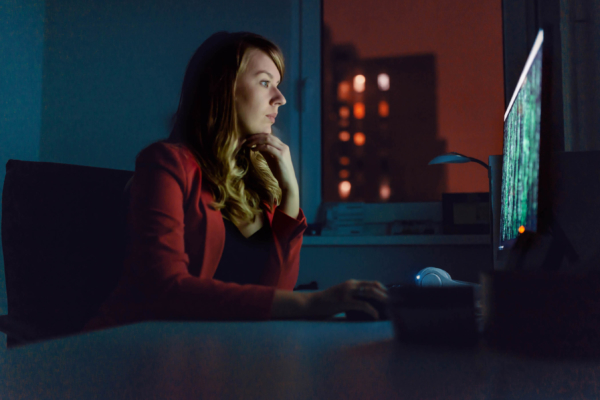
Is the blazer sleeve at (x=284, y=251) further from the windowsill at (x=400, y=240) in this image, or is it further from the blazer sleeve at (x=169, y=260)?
the windowsill at (x=400, y=240)

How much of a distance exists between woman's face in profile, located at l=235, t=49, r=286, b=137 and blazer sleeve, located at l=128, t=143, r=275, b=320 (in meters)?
0.29

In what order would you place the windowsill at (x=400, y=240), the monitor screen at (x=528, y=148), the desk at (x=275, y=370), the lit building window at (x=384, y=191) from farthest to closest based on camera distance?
the lit building window at (x=384, y=191) → the windowsill at (x=400, y=240) → the monitor screen at (x=528, y=148) → the desk at (x=275, y=370)

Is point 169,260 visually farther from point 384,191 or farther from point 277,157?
point 384,191

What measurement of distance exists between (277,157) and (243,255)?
1.15ft

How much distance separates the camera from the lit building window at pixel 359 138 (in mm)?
2453

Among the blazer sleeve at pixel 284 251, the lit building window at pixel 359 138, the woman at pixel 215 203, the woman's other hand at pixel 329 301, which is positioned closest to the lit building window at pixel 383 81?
the lit building window at pixel 359 138

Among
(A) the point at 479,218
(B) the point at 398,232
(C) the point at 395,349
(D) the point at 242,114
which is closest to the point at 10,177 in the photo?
(D) the point at 242,114

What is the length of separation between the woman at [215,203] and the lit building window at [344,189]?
997 millimetres

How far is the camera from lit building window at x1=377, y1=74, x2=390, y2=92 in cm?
246

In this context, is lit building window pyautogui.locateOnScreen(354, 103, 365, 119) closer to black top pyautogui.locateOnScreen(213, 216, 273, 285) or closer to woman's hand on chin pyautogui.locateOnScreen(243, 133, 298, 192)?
woman's hand on chin pyautogui.locateOnScreen(243, 133, 298, 192)

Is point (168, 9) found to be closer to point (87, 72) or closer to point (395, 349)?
point (87, 72)

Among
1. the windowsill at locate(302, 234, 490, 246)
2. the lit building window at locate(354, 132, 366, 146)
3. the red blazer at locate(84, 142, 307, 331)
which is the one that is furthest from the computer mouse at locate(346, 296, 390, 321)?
the lit building window at locate(354, 132, 366, 146)

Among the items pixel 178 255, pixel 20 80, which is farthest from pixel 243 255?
pixel 20 80

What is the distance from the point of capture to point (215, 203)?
114 centimetres
